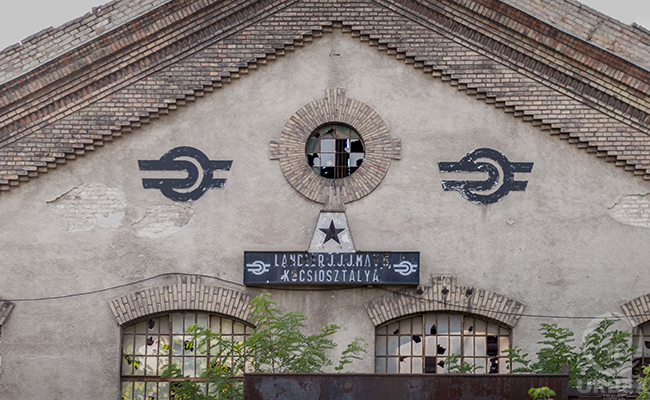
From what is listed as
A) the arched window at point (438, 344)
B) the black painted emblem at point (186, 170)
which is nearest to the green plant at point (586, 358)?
the arched window at point (438, 344)

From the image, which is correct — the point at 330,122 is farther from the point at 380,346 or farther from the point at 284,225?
the point at 380,346

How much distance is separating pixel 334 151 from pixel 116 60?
363 cm

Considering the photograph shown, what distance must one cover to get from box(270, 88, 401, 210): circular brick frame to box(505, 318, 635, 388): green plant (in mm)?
3293

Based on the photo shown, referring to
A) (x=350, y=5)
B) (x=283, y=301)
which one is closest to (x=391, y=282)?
(x=283, y=301)

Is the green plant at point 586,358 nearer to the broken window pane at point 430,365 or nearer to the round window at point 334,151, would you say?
the broken window pane at point 430,365

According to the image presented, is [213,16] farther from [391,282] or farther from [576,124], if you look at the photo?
[576,124]

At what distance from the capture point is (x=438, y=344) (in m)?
12.3

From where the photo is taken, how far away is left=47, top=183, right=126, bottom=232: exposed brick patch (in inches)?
489

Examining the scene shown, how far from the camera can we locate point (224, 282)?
12.3 meters

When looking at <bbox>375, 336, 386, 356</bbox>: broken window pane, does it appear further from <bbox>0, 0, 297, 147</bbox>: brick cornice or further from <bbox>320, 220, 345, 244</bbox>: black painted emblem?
<bbox>0, 0, 297, 147</bbox>: brick cornice

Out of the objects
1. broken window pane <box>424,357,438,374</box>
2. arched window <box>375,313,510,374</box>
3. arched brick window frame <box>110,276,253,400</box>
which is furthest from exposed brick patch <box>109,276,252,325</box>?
broken window pane <box>424,357,438,374</box>

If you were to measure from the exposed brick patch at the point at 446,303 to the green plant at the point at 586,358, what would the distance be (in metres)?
0.56

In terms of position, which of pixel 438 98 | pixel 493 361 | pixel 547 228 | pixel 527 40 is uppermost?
pixel 527 40

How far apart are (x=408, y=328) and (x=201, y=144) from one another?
4.23 metres
